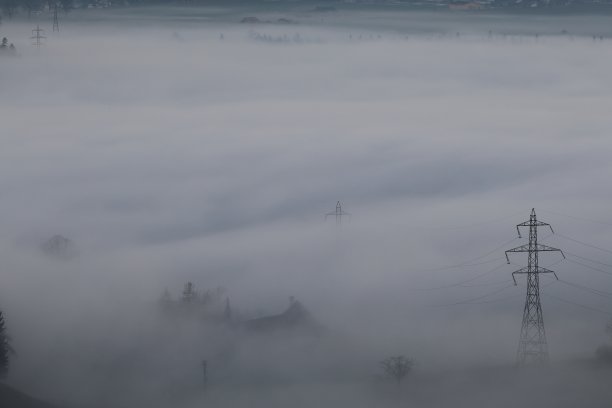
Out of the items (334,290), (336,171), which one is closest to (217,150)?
(336,171)

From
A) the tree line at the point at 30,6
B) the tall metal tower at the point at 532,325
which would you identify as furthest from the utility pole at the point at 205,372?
the tree line at the point at 30,6

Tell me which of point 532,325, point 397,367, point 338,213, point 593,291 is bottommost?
point 397,367

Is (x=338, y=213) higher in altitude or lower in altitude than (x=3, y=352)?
higher

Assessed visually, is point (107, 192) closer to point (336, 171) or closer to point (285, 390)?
point (336, 171)

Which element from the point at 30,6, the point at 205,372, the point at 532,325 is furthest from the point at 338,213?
the point at 30,6

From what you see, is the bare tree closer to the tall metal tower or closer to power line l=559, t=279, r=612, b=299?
the tall metal tower

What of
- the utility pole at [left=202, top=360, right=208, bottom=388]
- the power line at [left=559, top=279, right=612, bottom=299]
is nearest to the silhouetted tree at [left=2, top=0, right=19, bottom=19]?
the power line at [left=559, top=279, right=612, bottom=299]

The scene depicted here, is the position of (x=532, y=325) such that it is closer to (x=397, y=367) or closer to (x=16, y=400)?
(x=397, y=367)
